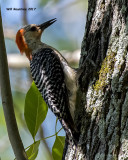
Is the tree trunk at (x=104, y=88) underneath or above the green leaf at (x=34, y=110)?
above

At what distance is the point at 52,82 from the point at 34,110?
0.45 m

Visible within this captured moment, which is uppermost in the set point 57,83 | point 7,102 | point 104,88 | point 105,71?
point 105,71

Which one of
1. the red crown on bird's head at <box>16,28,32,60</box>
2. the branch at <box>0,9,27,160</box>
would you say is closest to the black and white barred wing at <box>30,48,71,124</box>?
the red crown on bird's head at <box>16,28,32,60</box>

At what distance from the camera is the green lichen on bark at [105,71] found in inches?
102

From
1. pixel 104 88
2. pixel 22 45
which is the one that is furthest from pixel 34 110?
pixel 22 45

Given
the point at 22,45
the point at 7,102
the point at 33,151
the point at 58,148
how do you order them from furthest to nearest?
the point at 22,45 < the point at 58,148 < the point at 33,151 < the point at 7,102


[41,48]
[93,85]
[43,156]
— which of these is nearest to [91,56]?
[93,85]

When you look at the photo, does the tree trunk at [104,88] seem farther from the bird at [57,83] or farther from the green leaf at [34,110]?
the green leaf at [34,110]

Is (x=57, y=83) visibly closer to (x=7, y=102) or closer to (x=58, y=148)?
(x=58, y=148)

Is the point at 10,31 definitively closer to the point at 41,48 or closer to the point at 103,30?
the point at 41,48

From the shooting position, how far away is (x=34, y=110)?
3.14 meters

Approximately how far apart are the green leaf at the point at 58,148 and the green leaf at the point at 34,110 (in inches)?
10.8

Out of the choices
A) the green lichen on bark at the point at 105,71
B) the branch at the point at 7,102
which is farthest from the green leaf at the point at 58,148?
the green lichen on bark at the point at 105,71

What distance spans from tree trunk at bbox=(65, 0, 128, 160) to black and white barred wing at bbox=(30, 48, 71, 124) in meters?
0.26
